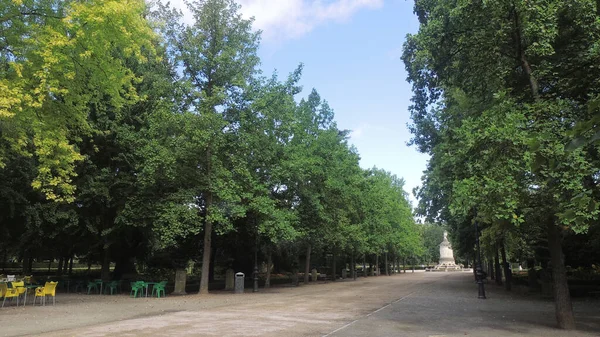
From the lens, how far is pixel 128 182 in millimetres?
23281

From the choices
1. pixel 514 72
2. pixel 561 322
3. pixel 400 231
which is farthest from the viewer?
pixel 400 231

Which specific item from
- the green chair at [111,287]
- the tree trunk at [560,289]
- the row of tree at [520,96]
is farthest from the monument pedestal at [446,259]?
the tree trunk at [560,289]

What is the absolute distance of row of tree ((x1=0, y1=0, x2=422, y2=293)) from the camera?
49.3 feet

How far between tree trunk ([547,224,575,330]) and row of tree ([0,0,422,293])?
1278 cm

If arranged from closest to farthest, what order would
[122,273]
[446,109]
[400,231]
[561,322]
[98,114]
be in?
[561,322]
[446,109]
[98,114]
[122,273]
[400,231]

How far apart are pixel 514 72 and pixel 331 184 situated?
54.2ft

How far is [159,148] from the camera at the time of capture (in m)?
20.4

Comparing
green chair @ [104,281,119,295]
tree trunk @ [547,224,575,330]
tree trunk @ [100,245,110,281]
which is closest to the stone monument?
tree trunk @ [100,245,110,281]

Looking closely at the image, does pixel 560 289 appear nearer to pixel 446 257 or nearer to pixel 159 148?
pixel 159 148

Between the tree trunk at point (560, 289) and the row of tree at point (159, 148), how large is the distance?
41.9ft

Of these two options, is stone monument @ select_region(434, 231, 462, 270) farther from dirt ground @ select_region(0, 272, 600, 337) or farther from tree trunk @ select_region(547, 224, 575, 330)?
tree trunk @ select_region(547, 224, 575, 330)

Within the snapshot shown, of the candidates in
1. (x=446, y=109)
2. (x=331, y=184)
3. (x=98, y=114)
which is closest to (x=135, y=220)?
(x=98, y=114)

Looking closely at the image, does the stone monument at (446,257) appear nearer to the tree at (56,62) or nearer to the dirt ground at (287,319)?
the dirt ground at (287,319)

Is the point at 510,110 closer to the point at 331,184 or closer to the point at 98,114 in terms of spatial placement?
the point at 331,184
